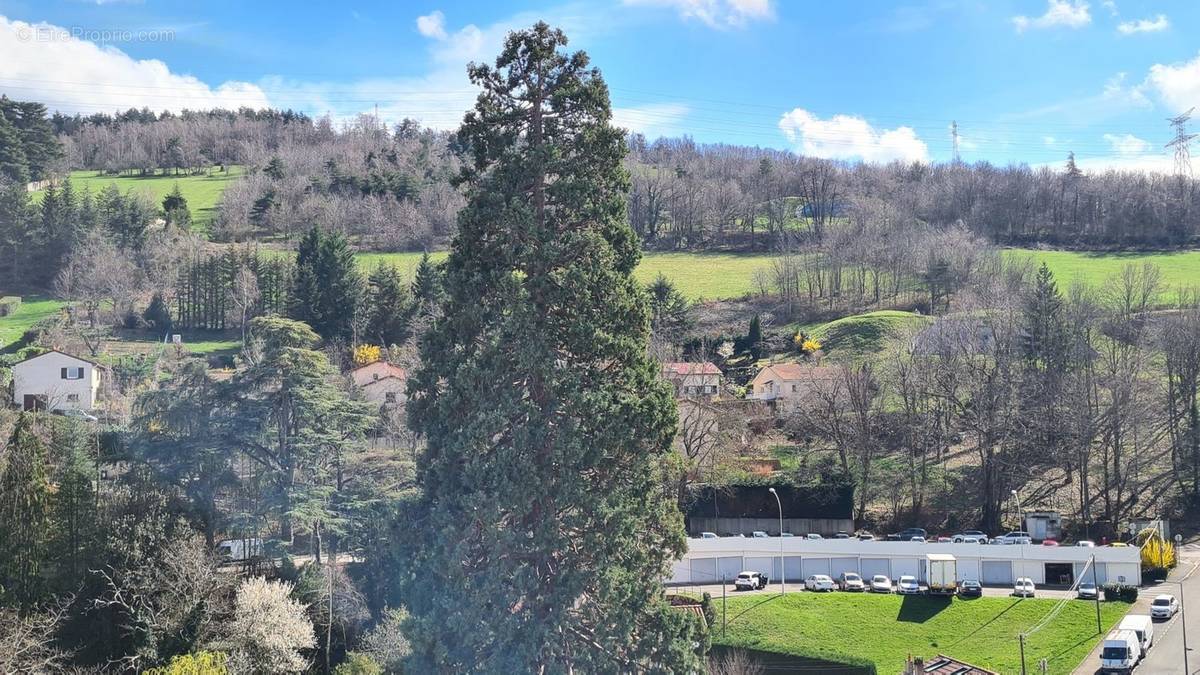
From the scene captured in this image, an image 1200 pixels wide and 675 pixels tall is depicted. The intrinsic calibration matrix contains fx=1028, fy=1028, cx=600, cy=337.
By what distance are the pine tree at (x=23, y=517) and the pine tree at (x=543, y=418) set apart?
13447 millimetres

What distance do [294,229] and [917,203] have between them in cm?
5484

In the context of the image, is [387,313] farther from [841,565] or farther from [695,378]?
[841,565]

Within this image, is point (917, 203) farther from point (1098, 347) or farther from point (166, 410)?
point (166, 410)

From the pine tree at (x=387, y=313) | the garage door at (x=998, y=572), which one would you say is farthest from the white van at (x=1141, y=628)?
the pine tree at (x=387, y=313)

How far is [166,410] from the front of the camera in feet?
104

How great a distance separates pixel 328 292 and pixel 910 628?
3731 centimetres

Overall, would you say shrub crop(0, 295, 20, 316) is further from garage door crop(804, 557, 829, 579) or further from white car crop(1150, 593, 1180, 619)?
white car crop(1150, 593, 1180, 619)

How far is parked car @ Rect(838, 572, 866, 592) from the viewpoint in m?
35.1

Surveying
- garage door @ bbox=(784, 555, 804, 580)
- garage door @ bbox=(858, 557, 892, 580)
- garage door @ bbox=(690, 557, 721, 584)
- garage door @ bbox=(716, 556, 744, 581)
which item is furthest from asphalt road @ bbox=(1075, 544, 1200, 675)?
garage door @ bbox=(690, 557, 721, 584)

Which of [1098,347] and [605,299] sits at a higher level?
[605,299]

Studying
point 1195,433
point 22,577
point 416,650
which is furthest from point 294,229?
point 416,650

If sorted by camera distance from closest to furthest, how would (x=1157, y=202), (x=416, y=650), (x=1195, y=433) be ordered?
(x=416, y=650) → (x=1195, y=433) → (x=1157, y=202)

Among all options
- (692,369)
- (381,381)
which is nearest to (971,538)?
(692,369)

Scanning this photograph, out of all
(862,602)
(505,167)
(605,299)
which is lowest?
(862,602)
